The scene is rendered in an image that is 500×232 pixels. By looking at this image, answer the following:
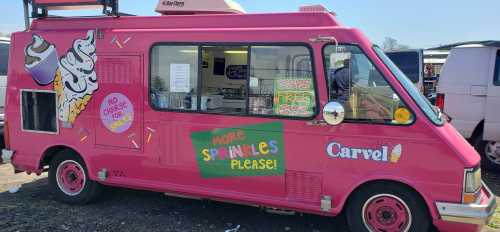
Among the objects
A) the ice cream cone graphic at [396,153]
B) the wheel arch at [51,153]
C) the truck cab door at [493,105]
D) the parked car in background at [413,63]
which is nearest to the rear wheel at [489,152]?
the truck cab door at [493,105]

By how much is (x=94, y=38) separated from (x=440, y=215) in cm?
407

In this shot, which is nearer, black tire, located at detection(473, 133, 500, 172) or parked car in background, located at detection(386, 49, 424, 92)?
black tire, located at detection(473, 133, 500, 172)

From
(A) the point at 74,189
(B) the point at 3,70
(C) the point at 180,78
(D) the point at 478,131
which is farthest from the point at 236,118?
(B) the point at 3,70

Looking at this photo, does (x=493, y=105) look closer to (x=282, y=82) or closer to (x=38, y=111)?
(x=282, y=82)

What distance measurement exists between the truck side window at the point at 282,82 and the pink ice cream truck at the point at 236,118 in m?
0.01

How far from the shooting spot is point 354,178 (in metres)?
4.47

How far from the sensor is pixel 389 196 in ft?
14.6

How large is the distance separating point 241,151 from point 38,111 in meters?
2.74

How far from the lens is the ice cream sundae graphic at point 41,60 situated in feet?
18.7

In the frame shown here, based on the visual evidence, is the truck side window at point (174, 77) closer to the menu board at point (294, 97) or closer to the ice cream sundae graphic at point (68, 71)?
the ice cream sundae graphic at point (68, 71)

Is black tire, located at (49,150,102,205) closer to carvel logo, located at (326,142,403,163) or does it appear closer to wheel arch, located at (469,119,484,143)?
carvel logo, located at (326,142,403,163)

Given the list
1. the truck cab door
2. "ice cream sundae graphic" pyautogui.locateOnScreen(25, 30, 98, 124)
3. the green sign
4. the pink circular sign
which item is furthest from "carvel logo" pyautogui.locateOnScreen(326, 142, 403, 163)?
the truck cab door

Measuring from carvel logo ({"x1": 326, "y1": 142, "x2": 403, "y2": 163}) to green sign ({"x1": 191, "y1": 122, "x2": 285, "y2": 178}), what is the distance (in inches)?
20.1

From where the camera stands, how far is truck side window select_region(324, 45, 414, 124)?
4379 millimetres
